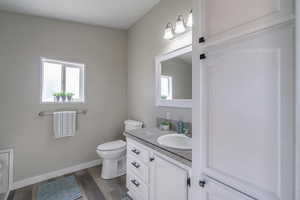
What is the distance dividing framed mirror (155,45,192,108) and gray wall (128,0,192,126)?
Answer: 85 millimetres

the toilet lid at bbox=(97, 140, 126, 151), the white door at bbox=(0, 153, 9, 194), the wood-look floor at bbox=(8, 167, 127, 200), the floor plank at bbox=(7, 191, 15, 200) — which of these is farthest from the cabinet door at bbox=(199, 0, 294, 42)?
the floor plank at bbox=(7, 191, 15, 200)

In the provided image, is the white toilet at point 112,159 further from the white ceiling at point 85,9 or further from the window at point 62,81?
the white ceiling at point 85,9

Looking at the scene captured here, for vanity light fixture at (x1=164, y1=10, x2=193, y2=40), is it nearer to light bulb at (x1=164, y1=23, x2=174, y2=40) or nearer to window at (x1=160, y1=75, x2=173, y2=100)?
light bulb at (x1=164, y1=23, x2=174, y2=40)

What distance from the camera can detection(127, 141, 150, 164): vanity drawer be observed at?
147 cm

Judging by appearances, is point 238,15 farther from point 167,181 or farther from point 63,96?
point 63,96

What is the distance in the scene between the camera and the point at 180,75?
1.84 meters

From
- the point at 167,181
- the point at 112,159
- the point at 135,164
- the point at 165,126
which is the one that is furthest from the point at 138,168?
the point at 112,159

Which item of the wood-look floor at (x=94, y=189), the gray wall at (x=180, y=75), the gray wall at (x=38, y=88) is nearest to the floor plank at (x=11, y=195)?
the wood-look floor at (x=94, y=189)

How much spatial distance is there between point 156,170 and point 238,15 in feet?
4.15

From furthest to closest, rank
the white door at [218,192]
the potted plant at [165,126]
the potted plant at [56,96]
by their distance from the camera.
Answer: the potted plant at [56,96], the potted plant at [165,126], the white door at [218,192]

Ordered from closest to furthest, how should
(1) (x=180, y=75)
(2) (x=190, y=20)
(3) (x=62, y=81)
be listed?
(2) (x=190, y=20), (1) (x=180, y=75), (3) (x=62, y=81)

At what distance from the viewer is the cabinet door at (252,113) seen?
1.89ft

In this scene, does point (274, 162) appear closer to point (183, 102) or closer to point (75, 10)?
point (183, 102)

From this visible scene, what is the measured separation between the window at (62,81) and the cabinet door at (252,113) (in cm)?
238
